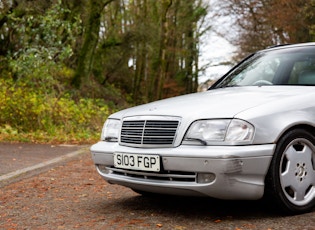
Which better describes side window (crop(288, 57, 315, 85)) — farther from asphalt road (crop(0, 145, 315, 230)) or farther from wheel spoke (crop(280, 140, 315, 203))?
asphalt road (crop(0, 145, 315, 230))

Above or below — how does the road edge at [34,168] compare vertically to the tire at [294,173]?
below

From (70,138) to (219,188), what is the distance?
9.65 meters

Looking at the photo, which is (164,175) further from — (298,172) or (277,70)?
(277,70)

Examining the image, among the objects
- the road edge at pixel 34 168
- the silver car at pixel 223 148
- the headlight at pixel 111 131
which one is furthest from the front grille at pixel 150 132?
the road edge at pixel 34 168

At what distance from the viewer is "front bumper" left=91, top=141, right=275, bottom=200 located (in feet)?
13.0

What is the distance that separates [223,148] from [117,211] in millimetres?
1314

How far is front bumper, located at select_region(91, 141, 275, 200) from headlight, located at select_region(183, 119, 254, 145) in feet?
0.21

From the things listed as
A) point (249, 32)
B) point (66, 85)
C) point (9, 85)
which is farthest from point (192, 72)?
point (9, 85)

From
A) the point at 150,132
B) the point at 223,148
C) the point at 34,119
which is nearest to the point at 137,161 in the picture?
the point at 150,132

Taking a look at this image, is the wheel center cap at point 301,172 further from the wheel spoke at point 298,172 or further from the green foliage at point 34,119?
the green foliage at point 34,119

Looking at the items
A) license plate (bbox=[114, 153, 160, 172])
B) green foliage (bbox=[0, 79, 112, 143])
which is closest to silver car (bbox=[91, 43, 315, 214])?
license plate (bbox=[114, 153, 160, 172])

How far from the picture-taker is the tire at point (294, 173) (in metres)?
4.16

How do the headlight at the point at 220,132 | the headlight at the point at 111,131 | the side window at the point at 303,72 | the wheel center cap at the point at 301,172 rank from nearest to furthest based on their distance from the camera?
1. the headlight at the point at 220,132
2. the wheel center cap at the point at 301,172
3. the headlight at the point at 111,131
4. the side window at the point at 303,72

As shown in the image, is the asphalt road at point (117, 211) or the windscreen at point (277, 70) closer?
the asphalt road at point (117, 211)
